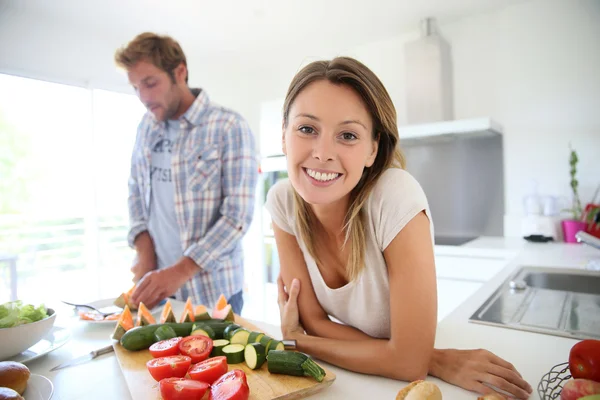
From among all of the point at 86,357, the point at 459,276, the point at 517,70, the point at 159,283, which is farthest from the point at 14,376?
the point at 517,70

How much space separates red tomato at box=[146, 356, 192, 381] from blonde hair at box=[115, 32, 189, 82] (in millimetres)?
1392

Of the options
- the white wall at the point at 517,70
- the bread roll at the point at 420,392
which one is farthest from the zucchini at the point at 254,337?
the white wall at the point at 517,70

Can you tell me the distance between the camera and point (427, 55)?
3373 mm

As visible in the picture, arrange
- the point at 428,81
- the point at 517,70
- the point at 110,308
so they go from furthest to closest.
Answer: the point at 428,81 → the point at 517,70 → the point at 110,308

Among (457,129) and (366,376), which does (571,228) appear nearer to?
(457,129)

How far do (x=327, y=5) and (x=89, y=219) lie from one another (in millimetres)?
2999

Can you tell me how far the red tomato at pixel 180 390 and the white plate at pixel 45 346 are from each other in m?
0.43

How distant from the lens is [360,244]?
1.00m

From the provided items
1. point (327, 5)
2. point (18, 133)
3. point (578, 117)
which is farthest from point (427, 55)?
point (18, 133)

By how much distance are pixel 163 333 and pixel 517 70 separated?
11.0 feet

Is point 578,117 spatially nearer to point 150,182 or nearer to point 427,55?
point 427,55

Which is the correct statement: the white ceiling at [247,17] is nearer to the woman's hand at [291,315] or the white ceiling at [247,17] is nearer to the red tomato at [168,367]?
the woman's hand at [291,315]

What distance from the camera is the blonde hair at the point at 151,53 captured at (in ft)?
5.76

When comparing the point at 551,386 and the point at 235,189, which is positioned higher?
the point at 235,189
